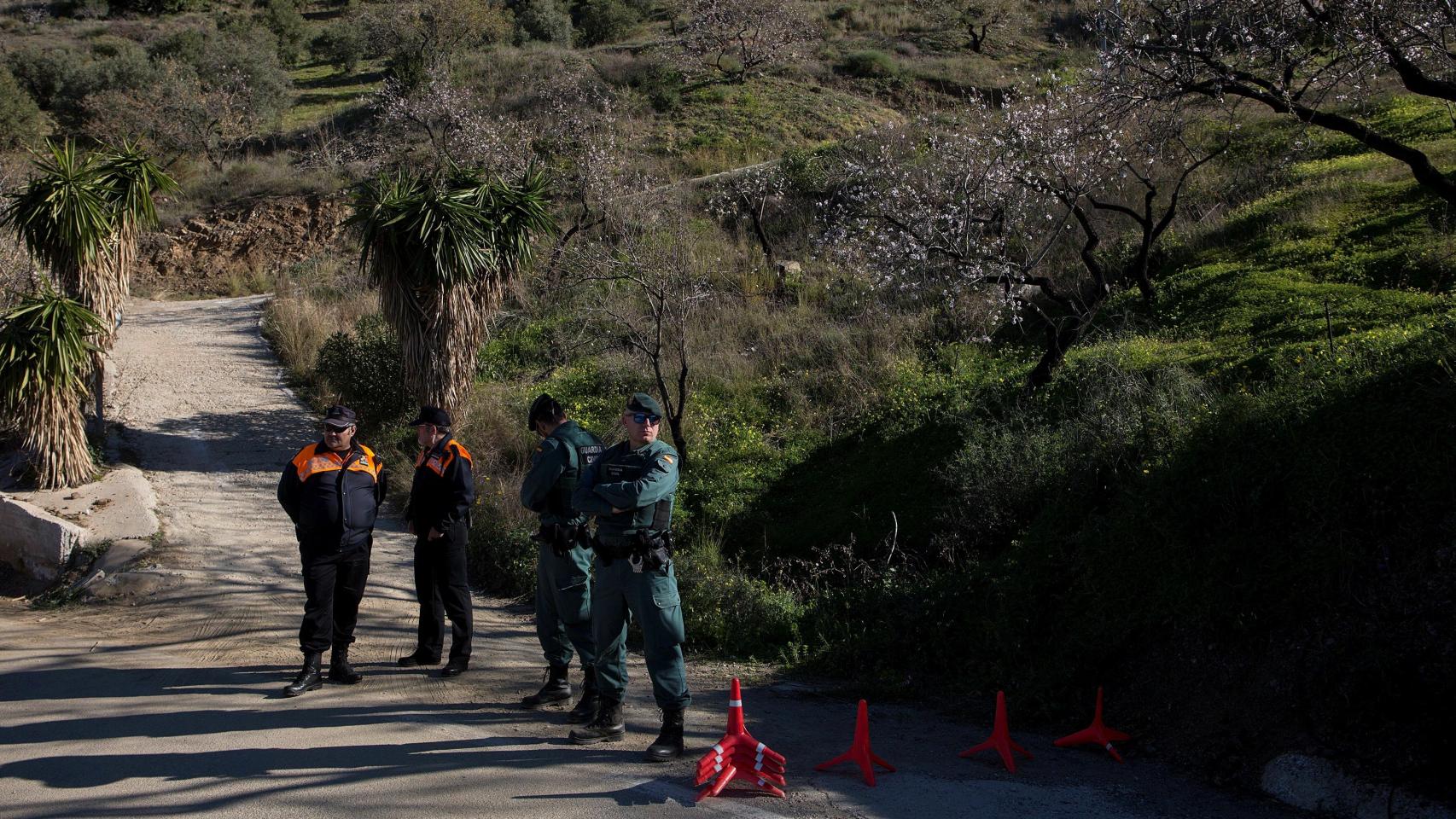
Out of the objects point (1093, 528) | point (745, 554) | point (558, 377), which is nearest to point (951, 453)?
point (745, 554)

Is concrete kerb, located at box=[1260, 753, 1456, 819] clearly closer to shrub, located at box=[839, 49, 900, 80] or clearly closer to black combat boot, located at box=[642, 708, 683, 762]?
black combat boot, located at box=[642, 708, 683, 762]

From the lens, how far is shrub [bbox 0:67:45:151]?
93.4ft

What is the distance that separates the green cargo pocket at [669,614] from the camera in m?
5.40

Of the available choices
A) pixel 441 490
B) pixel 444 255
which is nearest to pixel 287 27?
pixel 444 255

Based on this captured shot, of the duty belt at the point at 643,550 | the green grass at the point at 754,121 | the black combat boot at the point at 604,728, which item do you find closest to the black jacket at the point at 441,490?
the duty belt at the point at 643,550

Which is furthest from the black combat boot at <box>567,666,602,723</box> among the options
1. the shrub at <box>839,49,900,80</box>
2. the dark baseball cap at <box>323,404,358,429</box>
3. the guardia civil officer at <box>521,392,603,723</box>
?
the shrub at <box>839,49,900,80</box>

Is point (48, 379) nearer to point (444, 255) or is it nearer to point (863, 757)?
point (444, 255)

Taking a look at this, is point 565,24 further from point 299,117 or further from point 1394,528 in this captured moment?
point 1394,528

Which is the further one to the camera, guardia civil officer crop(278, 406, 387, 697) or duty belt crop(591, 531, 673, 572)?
guardia civil officer crop(278, 406, 387, 697)

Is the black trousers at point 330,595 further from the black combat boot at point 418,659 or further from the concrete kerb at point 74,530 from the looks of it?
the concrete kerb at point 74,530

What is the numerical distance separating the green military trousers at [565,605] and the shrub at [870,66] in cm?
2642

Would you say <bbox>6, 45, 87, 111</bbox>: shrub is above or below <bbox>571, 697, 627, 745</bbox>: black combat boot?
above

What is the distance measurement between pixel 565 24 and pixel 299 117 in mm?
10780

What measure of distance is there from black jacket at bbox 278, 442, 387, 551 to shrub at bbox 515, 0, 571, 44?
3460 cm
